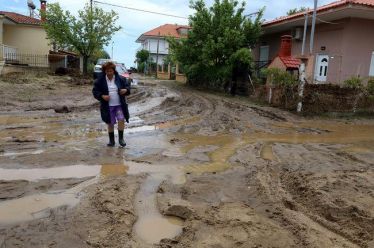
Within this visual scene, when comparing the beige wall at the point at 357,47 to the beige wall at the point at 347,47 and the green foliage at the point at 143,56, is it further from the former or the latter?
the green foliage at the point at 143,56

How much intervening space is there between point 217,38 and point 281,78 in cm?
767

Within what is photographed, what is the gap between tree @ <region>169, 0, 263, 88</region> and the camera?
21375 mm

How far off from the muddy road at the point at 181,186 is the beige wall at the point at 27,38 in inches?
791

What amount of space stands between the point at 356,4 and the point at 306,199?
12673mm

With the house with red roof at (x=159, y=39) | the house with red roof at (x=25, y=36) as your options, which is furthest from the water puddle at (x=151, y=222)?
the house with red roof at (x=159, y=39)

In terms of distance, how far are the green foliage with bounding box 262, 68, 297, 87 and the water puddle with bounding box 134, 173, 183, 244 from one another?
10.8 m

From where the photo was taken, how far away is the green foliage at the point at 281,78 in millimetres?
14883

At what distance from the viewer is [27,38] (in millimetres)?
29328

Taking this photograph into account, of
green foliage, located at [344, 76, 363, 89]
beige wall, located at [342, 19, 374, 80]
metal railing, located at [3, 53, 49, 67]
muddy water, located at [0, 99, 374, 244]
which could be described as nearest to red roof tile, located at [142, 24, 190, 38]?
metal railing, located at [3, 53, 49, 67]

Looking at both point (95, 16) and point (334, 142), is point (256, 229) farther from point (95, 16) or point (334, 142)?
point (95, 16)

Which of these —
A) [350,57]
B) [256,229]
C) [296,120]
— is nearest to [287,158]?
[256,229]

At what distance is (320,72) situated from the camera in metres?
19.2

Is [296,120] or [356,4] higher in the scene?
[356,4]

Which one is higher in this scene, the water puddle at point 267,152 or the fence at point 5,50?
the fence at point 5,50
